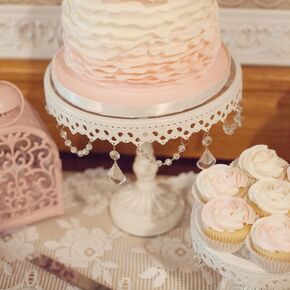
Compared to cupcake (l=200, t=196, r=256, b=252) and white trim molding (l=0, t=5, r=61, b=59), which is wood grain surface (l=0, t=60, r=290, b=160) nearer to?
white trim molding (l=0, t=5, r=61, b=59)

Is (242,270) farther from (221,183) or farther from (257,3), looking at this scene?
(257,3)

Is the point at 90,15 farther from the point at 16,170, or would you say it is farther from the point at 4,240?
the point at 4,240

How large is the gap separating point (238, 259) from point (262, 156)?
0.20 meters

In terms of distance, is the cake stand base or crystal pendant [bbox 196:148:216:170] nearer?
crystal pendant [bbox 196:148:216:170]

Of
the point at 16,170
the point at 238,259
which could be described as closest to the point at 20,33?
the point at 16,170

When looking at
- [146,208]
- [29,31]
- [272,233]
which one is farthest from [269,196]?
[29,31]

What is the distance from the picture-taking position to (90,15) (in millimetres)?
885

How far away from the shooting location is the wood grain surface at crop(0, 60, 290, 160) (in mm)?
1233

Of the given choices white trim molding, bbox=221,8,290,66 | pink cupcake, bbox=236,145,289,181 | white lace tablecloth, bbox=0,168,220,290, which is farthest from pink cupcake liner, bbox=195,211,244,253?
white trim molding, bbox=221,8,290,66

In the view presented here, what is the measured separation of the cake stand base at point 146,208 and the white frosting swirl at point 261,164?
0.28 meters

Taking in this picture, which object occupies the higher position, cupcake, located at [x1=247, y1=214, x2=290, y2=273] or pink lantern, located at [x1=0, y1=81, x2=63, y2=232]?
cupcake, located at [x1=247, y1=214, x2=290, y2=273]

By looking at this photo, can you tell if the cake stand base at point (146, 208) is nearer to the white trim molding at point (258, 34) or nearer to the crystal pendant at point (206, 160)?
the crystal pendant at point (206, 160)

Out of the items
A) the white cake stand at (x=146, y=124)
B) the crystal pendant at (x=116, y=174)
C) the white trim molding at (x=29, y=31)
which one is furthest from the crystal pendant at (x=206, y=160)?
the white trim molding at (x=29, y=31)

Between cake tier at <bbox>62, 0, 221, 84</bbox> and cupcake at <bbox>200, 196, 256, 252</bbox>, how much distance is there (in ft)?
0.75
